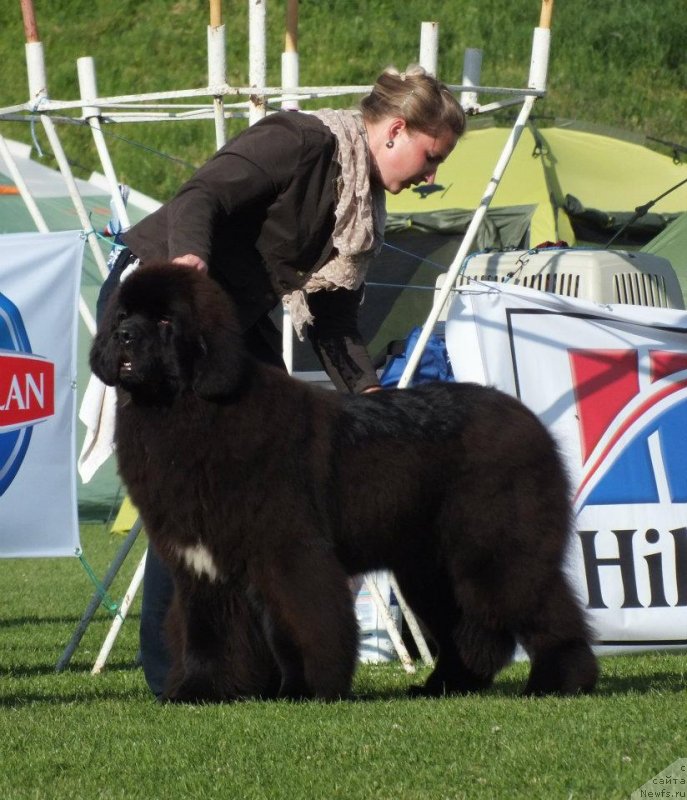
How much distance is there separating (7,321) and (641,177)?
367 inches

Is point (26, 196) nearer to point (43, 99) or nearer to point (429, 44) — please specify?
point (43, 99)

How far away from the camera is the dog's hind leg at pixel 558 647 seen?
420cm

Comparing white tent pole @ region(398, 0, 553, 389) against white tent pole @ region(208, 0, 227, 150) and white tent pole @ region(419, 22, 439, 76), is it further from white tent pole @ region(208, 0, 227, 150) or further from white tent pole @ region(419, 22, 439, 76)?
white tent pole @ region(208, 0, 227, 150)

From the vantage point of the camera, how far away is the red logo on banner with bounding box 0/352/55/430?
17.9ft

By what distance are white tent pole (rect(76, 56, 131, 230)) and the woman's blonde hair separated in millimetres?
1512

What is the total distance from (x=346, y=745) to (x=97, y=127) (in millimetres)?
3081

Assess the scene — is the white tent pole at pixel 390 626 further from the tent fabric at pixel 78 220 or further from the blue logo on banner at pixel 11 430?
the tent fabric at pixel 78 220

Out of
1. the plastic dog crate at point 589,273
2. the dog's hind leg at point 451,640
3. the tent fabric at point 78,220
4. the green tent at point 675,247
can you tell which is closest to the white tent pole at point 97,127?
the dog's hind leg at point 451,640

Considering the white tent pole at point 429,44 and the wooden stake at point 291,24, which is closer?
the white tent pole at point 429,44

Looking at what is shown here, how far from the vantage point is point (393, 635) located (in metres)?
5.23

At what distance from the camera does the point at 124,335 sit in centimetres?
371

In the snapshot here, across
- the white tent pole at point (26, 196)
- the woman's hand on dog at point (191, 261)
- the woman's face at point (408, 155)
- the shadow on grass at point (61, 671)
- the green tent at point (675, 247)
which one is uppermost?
the woman's face at point (408, 155)

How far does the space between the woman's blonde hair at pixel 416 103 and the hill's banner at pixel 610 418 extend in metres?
1.40

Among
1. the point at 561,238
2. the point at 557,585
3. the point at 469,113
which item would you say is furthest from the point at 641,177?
the point at 557,585
